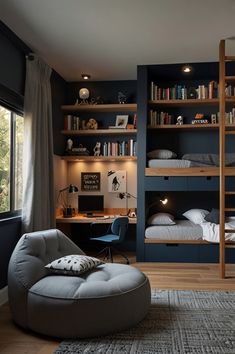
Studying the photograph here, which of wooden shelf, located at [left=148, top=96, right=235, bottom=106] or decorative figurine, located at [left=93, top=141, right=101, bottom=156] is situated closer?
wooden shelf, located at [left=148, top=96, right=235, bottom=106]

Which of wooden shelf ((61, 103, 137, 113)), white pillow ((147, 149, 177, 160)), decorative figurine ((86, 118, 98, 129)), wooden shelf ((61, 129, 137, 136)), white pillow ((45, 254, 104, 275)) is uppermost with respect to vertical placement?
wooden shelf ((61, 103, 137, 113))

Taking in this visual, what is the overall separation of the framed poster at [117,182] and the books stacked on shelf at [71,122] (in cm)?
98

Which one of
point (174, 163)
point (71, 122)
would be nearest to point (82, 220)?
point (174, 163)

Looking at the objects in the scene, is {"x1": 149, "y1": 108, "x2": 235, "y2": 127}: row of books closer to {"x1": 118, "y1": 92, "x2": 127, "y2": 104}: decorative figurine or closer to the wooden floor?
{"x1": 118, "y1": 92, "x2": 127, "y2": 104}: decorative figurine

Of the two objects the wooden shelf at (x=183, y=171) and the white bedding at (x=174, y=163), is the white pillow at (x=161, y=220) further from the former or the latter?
the white bedding at (x=174, y=163)

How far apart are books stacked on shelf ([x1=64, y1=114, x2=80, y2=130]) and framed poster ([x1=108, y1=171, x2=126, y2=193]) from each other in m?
0.98

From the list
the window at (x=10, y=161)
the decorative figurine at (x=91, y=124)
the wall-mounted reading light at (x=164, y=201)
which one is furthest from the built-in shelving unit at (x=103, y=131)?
the window at (x=10, y=161)

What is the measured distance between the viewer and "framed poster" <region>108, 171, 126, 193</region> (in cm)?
565

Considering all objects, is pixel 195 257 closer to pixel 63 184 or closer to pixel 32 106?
pixel 63 184

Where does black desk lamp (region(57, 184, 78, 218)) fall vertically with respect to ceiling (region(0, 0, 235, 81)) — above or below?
below

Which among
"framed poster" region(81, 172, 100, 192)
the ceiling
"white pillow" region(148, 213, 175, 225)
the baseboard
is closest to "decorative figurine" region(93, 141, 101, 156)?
"framed poster" region(81, 172, 100, 192)

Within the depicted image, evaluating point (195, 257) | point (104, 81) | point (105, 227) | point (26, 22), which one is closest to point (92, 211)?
point (105, 227)

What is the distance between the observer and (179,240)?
482 centimetres

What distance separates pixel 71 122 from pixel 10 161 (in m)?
1.85
